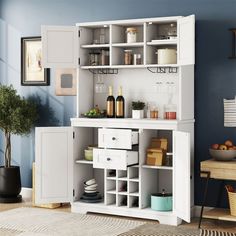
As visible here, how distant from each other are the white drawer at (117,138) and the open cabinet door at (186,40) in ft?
2.91

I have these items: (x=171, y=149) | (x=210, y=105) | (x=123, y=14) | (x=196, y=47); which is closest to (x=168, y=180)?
(x=171, y=149)

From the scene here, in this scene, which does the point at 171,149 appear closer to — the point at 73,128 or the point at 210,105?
the point at 210,105

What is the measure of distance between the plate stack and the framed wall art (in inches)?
43.1

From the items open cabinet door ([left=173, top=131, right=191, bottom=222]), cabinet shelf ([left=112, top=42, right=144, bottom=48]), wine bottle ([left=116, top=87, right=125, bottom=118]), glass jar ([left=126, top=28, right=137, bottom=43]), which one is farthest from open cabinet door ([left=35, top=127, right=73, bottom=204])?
open cabinet door ([left=173, top=131, right=191, bottom=222])

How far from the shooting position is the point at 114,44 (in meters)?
6.25

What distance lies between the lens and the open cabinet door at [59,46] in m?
6.32

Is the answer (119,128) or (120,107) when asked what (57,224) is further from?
(120,107)

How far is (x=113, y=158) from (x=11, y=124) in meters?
1.41

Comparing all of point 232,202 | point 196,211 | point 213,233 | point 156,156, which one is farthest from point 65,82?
point 213,233

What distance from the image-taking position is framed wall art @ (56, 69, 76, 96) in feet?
22.6

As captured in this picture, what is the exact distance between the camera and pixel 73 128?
21.1ft

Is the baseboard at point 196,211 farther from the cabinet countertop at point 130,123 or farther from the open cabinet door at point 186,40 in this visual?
the open cabinet door at point 186,40

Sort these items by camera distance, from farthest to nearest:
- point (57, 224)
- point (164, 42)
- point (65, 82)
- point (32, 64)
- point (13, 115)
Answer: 1. point (32, 64)
2. point (65, 82)
3. point (13, 115)
4. point (164, 42)
5. point (57, 224)

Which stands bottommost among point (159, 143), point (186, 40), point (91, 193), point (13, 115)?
point (91, 193)
